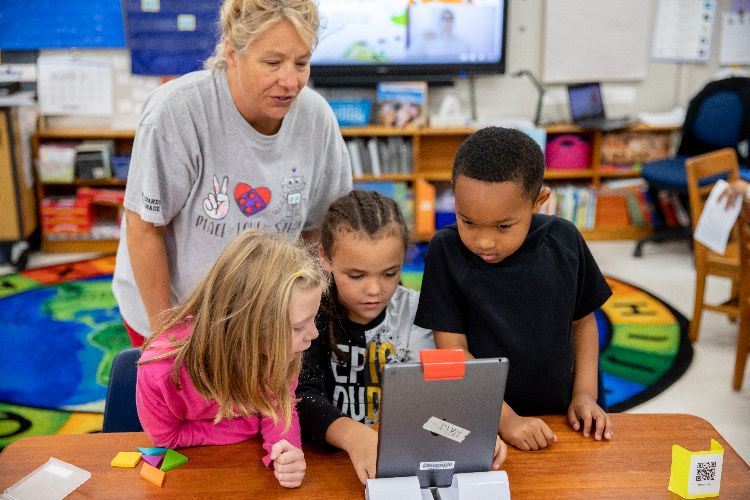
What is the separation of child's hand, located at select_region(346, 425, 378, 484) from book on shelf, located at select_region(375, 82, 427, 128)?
3.61m

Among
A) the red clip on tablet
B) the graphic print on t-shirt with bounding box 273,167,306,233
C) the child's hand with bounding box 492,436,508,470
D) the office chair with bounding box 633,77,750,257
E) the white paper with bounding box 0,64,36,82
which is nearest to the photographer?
the red clip on tablet

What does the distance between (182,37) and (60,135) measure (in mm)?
944

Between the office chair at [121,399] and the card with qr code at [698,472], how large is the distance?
98 cm

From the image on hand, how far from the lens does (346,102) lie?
4719 millimetres

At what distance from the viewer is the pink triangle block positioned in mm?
1208

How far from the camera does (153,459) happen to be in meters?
1.22

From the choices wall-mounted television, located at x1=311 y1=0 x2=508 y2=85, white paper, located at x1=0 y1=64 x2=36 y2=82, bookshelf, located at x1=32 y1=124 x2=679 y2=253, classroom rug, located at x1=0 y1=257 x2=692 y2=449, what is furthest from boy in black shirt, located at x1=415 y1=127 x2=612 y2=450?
white paper, located at x1=0 y1=64 x2=36 y2=82

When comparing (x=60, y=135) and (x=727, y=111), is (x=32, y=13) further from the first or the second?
(x=727, y=111)

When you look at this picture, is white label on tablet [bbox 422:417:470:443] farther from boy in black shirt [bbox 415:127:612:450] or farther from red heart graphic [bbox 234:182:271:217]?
red heart graphic [bbox 234:182:271:217]

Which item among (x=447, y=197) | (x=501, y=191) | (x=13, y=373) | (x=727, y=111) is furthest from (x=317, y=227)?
(x=727, y=111)

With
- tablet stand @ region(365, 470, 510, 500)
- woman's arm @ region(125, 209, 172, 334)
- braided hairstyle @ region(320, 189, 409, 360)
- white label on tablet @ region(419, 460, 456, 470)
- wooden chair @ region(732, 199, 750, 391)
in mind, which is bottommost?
wooden chair @ region(732, 199, 750, 391)

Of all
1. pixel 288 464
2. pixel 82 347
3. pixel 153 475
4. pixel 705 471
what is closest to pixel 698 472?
pixel 705 471

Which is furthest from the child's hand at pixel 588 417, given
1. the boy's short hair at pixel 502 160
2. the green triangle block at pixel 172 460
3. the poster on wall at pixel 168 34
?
the poster on wall at pixel 168 34

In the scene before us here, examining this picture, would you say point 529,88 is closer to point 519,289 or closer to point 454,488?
point 519,289
